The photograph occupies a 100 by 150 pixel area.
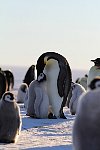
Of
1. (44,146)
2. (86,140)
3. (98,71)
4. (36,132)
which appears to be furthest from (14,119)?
(98,71)

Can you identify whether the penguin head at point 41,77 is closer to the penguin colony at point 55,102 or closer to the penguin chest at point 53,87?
the penguin colony at point 55,102

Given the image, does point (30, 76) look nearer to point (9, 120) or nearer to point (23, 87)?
point (23, 87)

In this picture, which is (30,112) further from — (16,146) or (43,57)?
(16,146)

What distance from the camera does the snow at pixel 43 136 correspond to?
748 cm

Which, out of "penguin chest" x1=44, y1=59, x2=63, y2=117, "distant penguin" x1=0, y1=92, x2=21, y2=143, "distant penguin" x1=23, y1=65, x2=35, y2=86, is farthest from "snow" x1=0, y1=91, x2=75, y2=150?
"distant penguin" x1=23, y1=65, x2=35, y2=86

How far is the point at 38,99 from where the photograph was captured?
1230 centimetres

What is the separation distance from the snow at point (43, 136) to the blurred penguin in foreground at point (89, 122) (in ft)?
7.01

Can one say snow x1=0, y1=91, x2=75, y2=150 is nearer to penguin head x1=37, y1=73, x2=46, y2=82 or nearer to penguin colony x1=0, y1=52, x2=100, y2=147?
penguin colony x1=0, y1=52, x2=100, y2=147

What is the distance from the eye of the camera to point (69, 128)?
1052cm

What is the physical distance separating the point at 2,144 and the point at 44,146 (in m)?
0.70

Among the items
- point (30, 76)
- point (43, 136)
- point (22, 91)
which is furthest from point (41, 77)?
point (30, 76)

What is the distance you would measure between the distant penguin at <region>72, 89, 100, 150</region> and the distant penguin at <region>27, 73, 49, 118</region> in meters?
7.07

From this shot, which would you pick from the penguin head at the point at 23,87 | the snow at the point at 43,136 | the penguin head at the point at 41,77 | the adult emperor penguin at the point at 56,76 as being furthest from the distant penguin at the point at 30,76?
the snow at the point at 43,136

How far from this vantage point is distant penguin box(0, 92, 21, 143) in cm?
783
